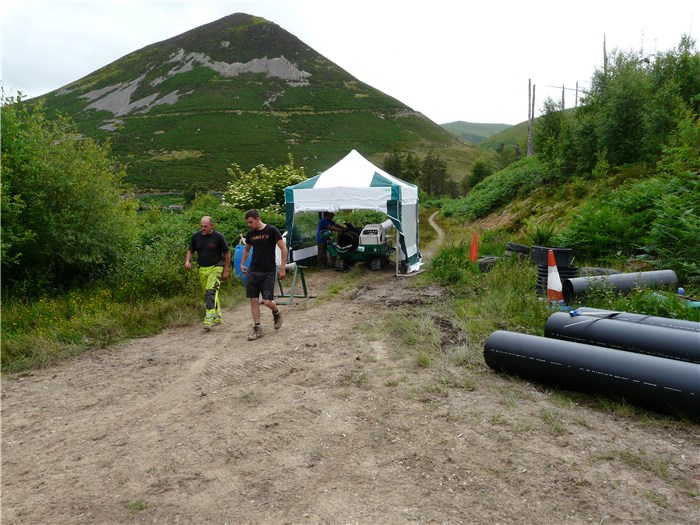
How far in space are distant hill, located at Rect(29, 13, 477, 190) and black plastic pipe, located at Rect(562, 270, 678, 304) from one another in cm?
7314

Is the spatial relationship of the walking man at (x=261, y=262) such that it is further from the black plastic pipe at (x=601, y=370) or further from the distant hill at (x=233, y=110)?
the distant hill at (x=233, y=110)

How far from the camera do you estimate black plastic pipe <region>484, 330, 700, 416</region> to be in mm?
3992

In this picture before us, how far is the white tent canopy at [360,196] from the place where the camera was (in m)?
12.1

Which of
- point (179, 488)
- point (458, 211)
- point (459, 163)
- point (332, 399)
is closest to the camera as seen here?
point (179, 488)

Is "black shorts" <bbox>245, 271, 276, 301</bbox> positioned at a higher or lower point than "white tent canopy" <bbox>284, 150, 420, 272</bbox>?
lower

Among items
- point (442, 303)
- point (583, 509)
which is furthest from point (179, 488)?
point (442, 303)

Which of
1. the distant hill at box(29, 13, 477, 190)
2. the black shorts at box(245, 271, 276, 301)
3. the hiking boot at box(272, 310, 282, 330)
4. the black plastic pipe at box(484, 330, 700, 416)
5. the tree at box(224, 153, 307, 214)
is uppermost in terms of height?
the distant hill at box(29, 13, 477, 190)

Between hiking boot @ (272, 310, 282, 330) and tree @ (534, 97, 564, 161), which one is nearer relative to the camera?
hiking boot @ (272, 310, 282, 330)

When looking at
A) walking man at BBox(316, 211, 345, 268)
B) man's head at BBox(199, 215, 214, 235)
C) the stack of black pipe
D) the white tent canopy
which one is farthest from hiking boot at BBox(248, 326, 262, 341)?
walking man at BBox(316, 211, 345, 268)

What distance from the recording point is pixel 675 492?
10.3ft

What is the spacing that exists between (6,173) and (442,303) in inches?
339

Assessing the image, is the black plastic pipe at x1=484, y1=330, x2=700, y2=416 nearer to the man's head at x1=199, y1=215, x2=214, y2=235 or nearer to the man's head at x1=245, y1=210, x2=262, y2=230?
the man's head at x1=245, y1=210, x2=262, y2=230

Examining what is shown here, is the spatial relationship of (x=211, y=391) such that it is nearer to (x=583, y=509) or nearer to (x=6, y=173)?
(x=583, y=509)

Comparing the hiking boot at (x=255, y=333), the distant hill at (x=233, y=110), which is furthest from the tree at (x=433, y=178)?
the hiking boot at (x=255, y=333)
